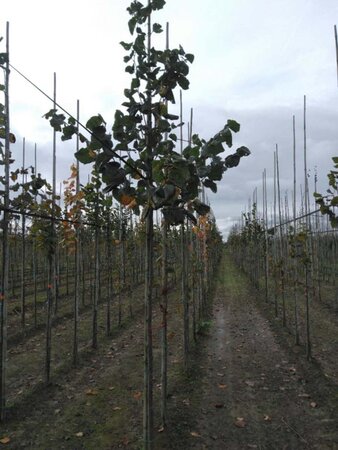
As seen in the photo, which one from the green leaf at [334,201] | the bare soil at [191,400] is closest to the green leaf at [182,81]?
the green leaf at [334,201]

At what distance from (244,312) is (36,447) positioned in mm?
10108

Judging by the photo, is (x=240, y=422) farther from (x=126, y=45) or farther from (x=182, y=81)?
(x=126, y=45)

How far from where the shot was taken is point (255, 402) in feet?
18.5

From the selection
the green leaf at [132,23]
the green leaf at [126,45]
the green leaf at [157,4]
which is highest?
the green leaf at [157,4]

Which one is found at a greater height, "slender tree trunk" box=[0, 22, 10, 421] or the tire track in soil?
"slender tree trunk" box=[0, 22, 10, 421]

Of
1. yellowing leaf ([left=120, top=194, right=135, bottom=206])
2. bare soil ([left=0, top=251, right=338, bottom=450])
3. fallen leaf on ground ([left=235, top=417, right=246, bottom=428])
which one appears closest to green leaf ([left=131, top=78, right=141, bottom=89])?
yellowing leaf ([left=120, top=194, right=135, bottom=206])

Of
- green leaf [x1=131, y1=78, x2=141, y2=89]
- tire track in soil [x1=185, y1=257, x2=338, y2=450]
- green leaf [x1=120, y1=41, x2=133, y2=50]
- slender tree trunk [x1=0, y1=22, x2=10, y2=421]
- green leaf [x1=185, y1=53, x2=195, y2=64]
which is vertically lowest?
tire track in soil [x1=185, y1=257, x2=338, y2=450]

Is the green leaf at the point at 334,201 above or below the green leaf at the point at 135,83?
below

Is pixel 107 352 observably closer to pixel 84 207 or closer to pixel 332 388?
pixel 84 207

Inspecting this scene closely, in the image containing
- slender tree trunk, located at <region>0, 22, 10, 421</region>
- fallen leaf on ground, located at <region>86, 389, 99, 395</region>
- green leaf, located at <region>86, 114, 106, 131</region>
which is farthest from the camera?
fallen leaf on ground, located at <region>86, 389, 99, 395</region>

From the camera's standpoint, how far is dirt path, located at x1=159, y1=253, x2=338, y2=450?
455cm

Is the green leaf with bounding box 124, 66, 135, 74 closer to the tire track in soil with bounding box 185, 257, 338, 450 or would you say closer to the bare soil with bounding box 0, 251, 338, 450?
the bare soil with bounding box 0, 251, 338, 450

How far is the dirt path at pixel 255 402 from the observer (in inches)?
179

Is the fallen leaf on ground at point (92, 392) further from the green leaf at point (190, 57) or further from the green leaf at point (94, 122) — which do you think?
the green leaf at point (190, 57)
